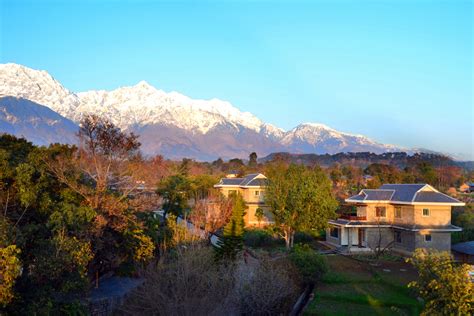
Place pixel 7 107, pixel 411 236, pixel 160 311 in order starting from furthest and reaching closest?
pixel 7 107 → pixel 411 236 → pixel 160 311

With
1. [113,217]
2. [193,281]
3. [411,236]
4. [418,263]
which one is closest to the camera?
[418,263]

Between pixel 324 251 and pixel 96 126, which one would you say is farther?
pixel 324 251

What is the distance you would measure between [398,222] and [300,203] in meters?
6.25

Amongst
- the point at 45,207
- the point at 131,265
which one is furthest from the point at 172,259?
the point at 45,207

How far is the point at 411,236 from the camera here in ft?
87.7

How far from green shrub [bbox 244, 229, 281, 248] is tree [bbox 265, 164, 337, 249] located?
3.71ft

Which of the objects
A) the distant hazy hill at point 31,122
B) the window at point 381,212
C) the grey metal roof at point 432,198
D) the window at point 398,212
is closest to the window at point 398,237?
the window at point 398,212

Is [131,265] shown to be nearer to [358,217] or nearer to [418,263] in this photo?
[418,263]

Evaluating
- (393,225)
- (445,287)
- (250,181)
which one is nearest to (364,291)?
(445,287)

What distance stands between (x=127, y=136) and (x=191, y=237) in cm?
555

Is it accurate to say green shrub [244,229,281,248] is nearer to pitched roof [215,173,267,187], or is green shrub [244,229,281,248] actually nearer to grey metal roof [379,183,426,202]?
pitched roof [215,173,267,187]

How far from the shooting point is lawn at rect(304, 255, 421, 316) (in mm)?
16766

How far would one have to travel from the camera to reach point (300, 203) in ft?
90.9

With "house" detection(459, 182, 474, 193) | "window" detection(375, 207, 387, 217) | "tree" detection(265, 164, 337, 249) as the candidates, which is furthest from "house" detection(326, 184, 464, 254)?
"house" detection(459, 182, 474, 193)
